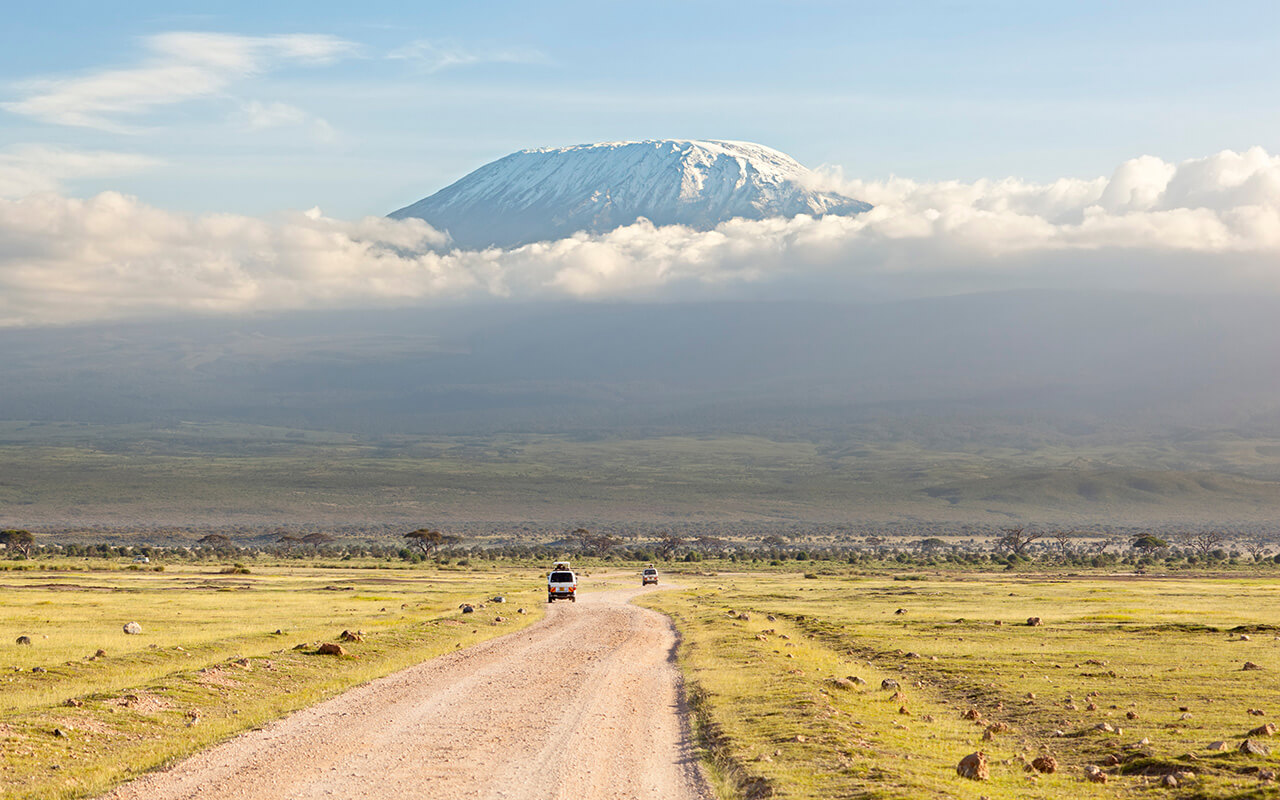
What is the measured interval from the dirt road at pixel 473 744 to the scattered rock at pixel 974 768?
13.6 ft

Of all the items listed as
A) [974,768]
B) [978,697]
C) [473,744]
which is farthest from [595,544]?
[974,768]

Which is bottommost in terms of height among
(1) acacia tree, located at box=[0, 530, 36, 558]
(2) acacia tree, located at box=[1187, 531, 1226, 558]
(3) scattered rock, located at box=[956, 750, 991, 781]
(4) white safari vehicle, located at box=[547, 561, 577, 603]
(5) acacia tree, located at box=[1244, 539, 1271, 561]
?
(5) acacia tree, located at box=[1244, 539, 1271, 561]

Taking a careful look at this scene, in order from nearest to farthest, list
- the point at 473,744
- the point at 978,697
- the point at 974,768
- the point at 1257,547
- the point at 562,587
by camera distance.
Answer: the point at 974,768
the point at 473,744
the point at 978,697
the point at 562,587
the point at 1257,547

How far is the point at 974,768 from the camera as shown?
60.5ft

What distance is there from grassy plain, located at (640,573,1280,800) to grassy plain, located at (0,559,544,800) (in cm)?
914

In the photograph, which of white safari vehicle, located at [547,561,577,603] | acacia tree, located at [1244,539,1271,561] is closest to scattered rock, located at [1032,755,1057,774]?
white safari vehicle, located at [547,561,577,603]

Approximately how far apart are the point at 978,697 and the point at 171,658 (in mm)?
21903

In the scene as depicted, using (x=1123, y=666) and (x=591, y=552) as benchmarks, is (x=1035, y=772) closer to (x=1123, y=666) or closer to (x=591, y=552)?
(x=1123, y=666)

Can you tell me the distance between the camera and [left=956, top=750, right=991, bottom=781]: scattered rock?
18.3 m

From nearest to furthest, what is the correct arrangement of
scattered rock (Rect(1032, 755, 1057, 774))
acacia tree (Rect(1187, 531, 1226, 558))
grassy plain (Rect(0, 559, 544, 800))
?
scattered rock (Rect(1032, 755, 1057, 774)) → grassy plain (Rect(0, 559, 544, 800)) → acacia tree (Rect(1187, 531, 1226, 558))

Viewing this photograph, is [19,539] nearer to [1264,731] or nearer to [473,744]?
A: [473,744]

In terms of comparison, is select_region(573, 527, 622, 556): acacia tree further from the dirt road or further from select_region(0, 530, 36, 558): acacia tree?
the dirt road

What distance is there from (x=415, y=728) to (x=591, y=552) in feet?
426

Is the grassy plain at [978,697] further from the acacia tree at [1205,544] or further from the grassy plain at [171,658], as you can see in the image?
the acacia tree at [1205,544]
